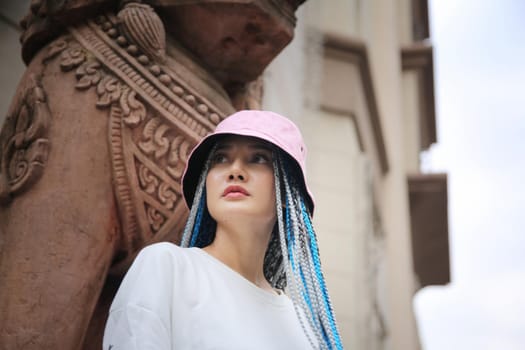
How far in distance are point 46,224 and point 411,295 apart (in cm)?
670

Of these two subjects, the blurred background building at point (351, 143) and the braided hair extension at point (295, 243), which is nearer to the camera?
the braided hair extension at point (295, 243)

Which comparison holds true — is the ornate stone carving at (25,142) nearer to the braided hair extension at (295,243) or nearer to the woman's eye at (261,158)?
the braided hair extension at (295,243)

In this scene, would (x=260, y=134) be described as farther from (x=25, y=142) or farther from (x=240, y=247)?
(x=25, y=142)

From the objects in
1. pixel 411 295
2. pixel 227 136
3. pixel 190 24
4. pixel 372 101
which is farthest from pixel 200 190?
pixel 411 295

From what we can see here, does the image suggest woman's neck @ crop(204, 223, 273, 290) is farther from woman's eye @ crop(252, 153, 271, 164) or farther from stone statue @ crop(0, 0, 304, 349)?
stone statue @ crop(0, 0, 304, 349)

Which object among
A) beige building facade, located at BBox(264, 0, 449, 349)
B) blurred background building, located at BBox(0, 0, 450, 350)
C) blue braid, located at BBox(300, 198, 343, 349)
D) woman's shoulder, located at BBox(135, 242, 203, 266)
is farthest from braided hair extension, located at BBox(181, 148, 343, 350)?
beige building facade, located at BBox(264, 0, 449, 349)

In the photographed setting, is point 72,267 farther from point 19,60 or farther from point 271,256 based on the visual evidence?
point 19,60

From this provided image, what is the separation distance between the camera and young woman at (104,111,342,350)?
1.99 m

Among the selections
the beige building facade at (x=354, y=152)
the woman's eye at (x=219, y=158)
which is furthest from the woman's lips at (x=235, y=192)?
the beige building facade at (x=354, y=152)

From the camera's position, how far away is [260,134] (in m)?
2.23

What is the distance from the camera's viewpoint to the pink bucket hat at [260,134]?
7.35 ft

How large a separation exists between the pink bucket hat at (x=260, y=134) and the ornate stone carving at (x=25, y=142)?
462mm

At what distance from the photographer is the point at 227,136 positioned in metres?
2.29

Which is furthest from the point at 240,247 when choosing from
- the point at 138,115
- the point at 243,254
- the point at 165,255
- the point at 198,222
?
the point at 138,115
